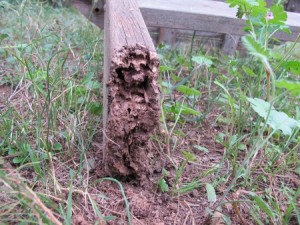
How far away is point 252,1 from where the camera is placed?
138 centimetres

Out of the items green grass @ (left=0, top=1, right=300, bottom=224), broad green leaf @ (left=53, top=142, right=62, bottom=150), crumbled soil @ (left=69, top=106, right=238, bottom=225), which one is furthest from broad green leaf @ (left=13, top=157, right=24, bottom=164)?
crumbled soil @ (left=69, top=106, right=238, bottom=225)

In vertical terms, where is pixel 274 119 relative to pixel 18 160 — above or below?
above

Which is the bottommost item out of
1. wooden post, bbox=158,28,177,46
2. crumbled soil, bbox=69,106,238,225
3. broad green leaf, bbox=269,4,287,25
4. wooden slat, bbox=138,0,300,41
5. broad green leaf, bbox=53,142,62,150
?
crumbled soil, bbox=69,106,238,225

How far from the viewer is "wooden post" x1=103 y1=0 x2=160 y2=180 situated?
1026mm

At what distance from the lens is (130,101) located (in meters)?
1.06

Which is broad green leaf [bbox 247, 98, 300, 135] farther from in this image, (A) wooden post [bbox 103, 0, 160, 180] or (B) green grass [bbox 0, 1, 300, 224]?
(A) wooden post [bbox 103, 0, 160, 180]

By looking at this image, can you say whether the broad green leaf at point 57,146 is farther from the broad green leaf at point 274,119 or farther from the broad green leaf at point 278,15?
the broad green leaf at point 278,15

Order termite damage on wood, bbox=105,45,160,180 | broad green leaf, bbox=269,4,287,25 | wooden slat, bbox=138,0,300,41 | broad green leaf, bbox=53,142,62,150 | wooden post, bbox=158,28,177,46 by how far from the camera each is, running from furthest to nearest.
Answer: wooden post, bbox=158,28,177,46
wooden slat, bbox=138,0,300,41
broad green leaf, bbox=269,4,287,25
broad green leaf, bbox=53,142,62,150
termite damage on wood, bbox=105,45,160,180

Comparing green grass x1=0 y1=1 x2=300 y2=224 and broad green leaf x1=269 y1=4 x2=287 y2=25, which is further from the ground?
broad green leaf x1=269 y1=4 x2=287 y2=25

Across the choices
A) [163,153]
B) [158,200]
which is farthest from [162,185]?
[163,153]

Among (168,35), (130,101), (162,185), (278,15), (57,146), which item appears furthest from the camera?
(168,35)

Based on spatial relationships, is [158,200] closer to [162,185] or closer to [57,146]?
[162,185]

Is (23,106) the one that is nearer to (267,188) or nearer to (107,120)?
(107,120)

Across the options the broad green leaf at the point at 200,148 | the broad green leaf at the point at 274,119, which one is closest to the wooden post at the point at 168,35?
the broad green leaf at the point at 200,148
